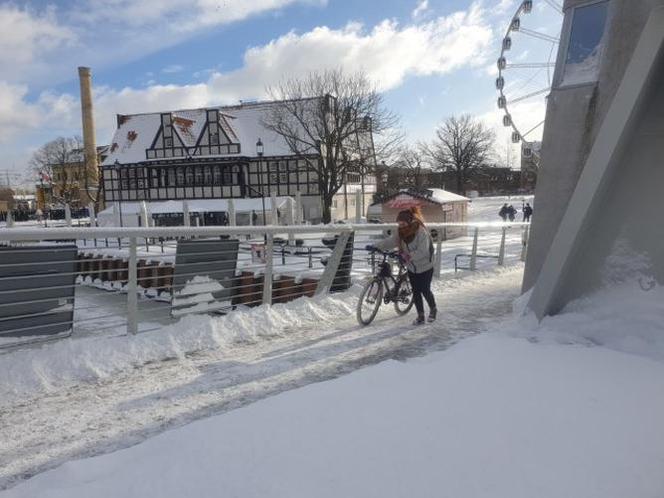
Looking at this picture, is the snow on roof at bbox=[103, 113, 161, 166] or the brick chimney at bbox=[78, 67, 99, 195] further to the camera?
the brick chimney at bbox=[78, 67, 99, 195]

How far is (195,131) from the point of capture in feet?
156

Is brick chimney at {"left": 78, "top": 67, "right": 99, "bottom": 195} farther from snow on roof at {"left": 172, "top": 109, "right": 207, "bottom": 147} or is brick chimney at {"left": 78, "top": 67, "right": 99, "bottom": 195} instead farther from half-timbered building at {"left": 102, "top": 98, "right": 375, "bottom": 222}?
snow on roof at {"left": 172, "top": 109, "right": 207, "bottom": 147}

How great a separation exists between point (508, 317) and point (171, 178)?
44867 mm

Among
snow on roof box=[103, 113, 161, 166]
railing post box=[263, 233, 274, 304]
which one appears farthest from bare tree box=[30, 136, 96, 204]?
railing post box=[263, 233, 274, 304]

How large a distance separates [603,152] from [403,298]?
321cm

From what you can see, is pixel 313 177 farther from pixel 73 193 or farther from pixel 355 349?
pixel 73 193

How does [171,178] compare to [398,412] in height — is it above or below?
above

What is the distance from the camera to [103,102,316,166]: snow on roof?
4572cm

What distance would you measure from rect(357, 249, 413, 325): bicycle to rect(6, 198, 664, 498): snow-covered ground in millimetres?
630

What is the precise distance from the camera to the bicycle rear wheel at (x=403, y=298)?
731cm

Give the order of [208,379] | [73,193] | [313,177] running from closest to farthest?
[208,379], [313,177], [73,193]

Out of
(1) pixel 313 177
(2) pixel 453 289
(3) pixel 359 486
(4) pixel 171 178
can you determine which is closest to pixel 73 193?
(4) pixel 171 178

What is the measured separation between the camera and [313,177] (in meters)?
44.1

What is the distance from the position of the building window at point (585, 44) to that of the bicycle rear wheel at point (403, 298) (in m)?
3.44
